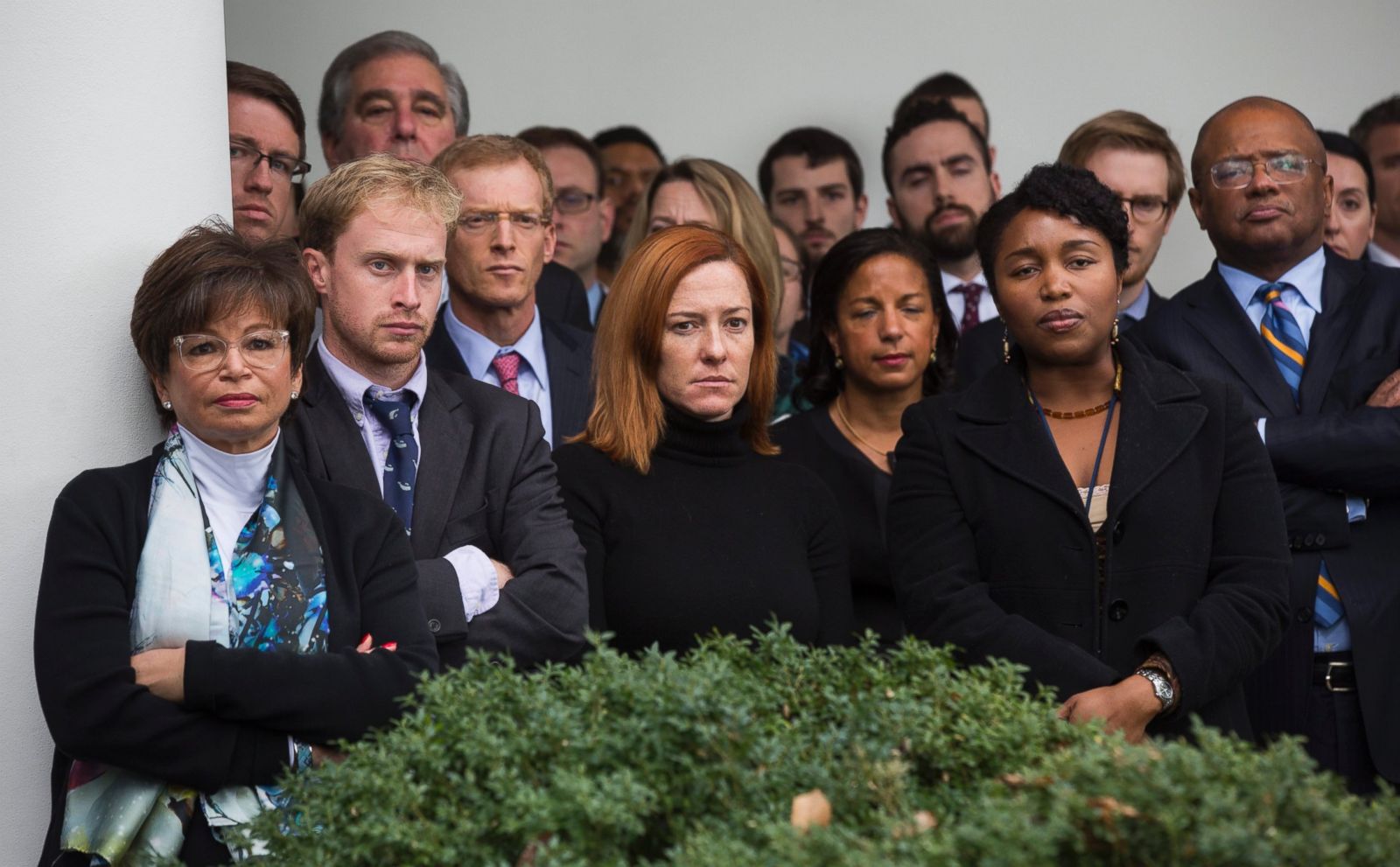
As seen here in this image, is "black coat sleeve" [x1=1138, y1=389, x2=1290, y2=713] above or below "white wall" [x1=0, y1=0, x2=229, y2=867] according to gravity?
below

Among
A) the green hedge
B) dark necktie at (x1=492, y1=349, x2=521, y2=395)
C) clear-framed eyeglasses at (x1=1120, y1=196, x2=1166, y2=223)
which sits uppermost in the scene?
clear-framed eyeglasses at (x1=1120, y1=196, x2=1166, y2=223)

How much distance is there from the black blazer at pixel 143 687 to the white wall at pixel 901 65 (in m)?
5.56

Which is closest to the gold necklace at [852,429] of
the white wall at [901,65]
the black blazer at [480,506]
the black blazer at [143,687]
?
the black blazer at [480,506]

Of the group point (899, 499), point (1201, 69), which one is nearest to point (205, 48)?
point (899, 499)

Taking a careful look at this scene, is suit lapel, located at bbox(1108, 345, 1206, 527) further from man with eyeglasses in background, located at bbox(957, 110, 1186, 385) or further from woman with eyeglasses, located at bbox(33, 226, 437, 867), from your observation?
woman with eyeglasses, located at bbox(33, 226, 437, 867)

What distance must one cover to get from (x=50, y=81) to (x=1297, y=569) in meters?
3.26

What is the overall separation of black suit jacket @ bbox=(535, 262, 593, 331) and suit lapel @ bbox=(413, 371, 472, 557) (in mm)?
1973

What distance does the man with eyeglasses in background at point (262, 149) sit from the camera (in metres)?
4.94

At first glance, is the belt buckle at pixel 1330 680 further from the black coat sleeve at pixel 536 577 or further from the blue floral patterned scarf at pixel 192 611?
the blue floral patterned scarf at pixel 192 611

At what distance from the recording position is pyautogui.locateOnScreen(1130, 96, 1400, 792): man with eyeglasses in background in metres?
4.47

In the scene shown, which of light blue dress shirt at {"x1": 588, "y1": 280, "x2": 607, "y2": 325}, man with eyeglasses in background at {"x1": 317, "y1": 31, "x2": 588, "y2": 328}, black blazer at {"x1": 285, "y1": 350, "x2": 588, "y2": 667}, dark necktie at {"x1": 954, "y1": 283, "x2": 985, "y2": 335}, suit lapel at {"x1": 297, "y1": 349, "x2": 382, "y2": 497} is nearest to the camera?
black blazer at {"x1": 285, "y1": 350, "x2": 588, "y2": 667}

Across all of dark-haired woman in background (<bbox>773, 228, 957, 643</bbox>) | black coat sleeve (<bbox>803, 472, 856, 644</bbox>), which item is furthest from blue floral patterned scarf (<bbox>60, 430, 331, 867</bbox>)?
dark-haired woman in background (<bbox>773, 228, 957, 643</bbox>)

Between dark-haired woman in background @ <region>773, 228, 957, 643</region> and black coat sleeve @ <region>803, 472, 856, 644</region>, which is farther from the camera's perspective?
dark-haired woman in background @ <region>773, 228, 957, 643</region>

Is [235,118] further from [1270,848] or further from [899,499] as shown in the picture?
[1270,848]
